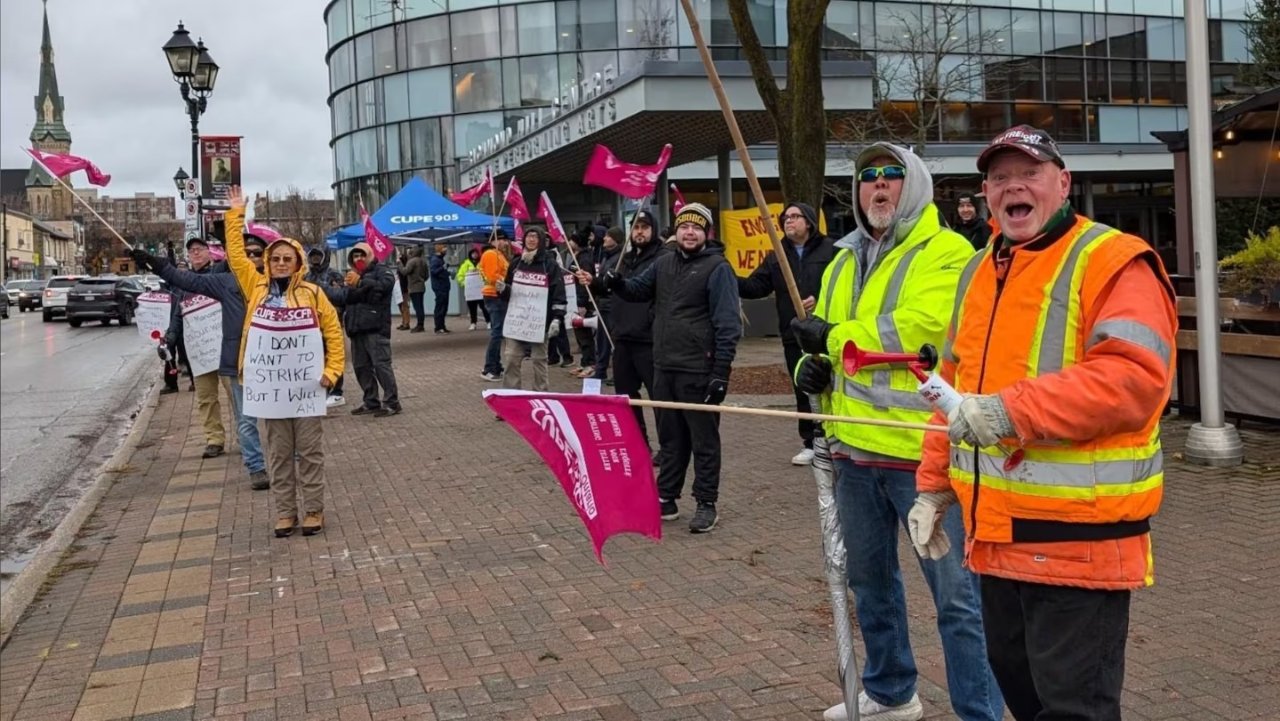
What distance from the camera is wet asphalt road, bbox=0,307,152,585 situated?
30.9ft

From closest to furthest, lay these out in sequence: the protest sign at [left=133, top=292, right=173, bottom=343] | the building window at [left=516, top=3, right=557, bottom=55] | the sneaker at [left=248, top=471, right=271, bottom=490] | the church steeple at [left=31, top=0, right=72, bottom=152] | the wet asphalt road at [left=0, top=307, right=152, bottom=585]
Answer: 1. the sneaker at [left=248, top=471, right=271, bottom=490]
2. the wet asphalt road at [left=0, top=307, right=152, bottom=585]
3. the protest sign at [left=133, top=292, right=173, bottom=343]
4. the building window at [left=516, top=3, right=557, bottom=55]
5. the church steeple at [left=31, top=0, right=72, bottom=152]

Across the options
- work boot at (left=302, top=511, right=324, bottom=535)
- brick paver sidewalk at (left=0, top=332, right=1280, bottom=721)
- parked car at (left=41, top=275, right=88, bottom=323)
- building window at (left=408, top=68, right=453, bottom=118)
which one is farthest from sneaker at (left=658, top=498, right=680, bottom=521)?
parked car at (left=41, top=275, right=88, bottom=323)

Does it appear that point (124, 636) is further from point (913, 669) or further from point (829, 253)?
point (829, 253)

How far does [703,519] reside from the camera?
22.8 ft

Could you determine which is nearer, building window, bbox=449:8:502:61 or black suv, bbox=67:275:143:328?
building window, bbox=449:8:502:61

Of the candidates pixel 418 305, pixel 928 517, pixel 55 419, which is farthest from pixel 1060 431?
pixel 418 305

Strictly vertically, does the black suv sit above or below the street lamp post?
below

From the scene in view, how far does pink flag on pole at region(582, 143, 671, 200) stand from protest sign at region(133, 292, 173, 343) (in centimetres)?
536

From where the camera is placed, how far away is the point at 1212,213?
8195 millimetres

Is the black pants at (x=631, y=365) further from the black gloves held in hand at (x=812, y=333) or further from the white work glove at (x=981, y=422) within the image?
the white work glove at (x=981, y=422)

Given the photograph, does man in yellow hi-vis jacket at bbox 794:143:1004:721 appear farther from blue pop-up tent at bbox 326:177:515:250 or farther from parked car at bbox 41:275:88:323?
parked car at bbox 41:275:88:323

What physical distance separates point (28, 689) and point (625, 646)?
8.45 feet

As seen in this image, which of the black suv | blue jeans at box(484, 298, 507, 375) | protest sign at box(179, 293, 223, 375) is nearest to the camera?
protest sign at box(179, 293, 223, 375)

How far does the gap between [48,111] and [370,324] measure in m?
75.3
